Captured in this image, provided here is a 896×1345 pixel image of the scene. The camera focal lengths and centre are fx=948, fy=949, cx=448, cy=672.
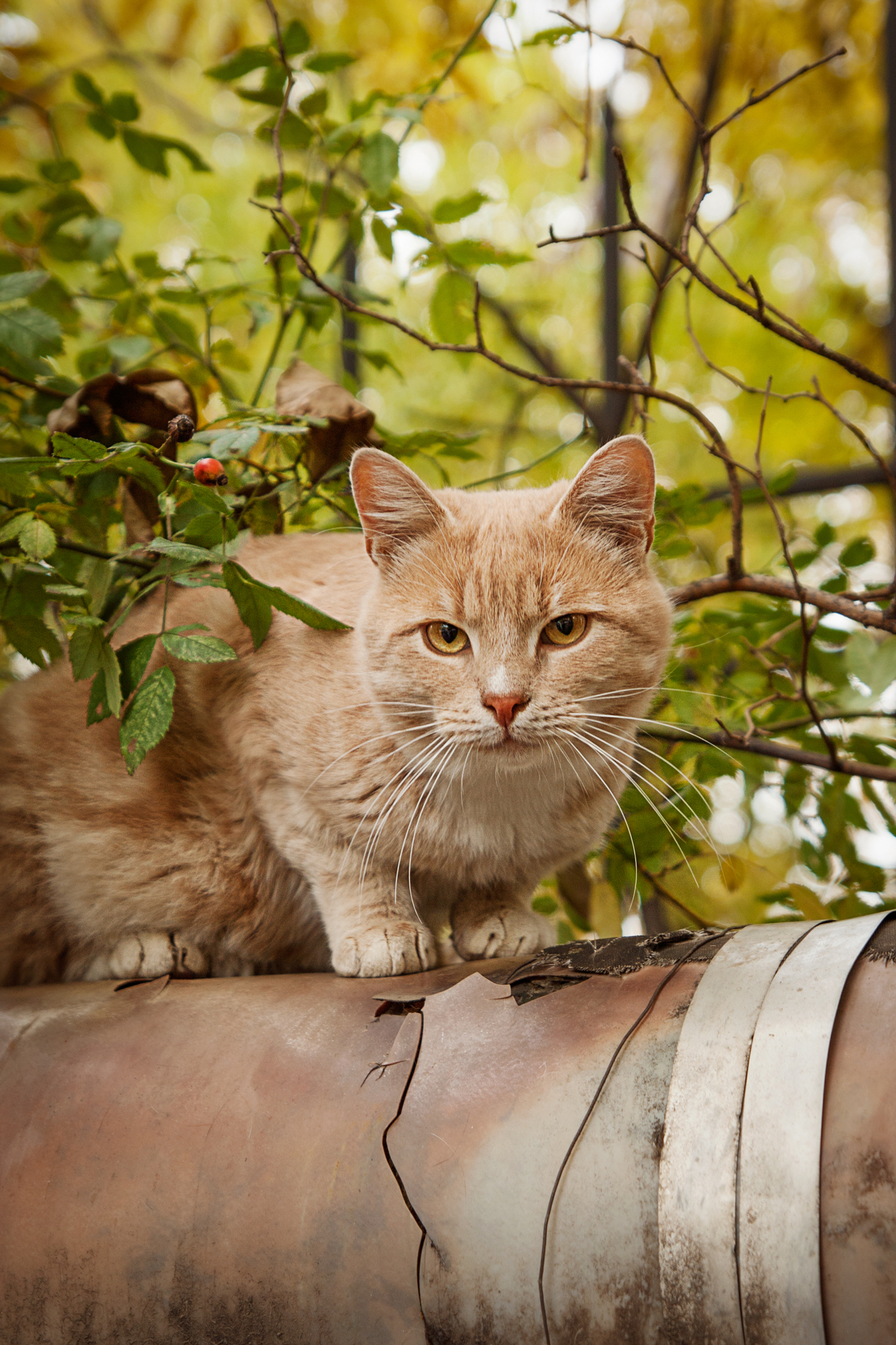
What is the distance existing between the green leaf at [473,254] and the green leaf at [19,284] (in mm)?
777

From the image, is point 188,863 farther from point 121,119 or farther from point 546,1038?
point 121,119

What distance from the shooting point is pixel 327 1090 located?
3.87ft

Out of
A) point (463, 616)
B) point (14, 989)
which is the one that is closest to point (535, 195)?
point (463, 616)

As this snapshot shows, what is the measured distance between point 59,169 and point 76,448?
1091 millimetres

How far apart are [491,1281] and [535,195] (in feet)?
18.2

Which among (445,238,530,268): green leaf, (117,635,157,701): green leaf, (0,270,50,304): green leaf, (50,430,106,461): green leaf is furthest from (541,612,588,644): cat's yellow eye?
(0,270,50,304): green leaf

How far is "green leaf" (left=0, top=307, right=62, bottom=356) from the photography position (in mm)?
1594

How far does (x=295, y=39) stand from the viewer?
6.11 ft

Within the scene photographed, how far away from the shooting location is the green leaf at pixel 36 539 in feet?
4.33

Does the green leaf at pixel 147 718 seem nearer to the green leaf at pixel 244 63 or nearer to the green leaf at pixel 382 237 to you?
the green leaf at pixel 382 237

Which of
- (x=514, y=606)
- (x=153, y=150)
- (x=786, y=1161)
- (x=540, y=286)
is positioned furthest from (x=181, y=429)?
(x=540, y=286)

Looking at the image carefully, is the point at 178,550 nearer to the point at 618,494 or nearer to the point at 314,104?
the point at 618,494

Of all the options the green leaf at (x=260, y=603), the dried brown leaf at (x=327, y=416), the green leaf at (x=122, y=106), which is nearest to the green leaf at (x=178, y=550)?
the green leaf at (x=260, y=603)

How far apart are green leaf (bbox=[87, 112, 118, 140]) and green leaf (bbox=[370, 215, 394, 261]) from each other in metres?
0.61
